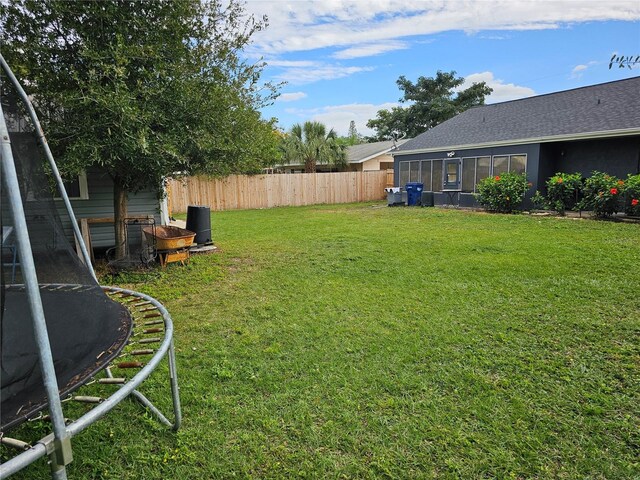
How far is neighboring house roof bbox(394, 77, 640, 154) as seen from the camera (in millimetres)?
11555

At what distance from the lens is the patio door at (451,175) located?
15.5m

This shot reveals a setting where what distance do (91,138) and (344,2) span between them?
299 inches

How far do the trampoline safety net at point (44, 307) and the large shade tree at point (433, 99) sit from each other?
3138cm

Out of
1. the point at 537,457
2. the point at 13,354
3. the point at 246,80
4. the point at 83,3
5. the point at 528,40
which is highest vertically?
the point at 528,40

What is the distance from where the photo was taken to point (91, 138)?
4.61 meters

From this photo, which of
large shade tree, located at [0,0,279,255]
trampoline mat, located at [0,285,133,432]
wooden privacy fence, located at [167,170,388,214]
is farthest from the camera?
wooden privacy fence, located at [167,170,388,214]

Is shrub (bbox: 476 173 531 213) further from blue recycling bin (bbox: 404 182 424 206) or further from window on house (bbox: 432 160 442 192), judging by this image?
blue recycling bin (bbox: 404 182 424 206)

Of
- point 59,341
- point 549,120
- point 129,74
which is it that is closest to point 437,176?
point 549,120

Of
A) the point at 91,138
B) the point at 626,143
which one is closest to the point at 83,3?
the point at 91,138

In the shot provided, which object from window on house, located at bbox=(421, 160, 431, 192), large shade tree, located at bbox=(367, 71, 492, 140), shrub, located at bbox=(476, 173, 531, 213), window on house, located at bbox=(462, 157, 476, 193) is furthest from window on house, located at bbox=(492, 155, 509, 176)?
large shade tree, located at bbox=(367, 71, 492, 140)

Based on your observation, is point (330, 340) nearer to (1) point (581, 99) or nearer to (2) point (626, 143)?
(2) point (626, 143)

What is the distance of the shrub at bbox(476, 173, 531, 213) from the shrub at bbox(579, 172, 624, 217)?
1931 millimetres

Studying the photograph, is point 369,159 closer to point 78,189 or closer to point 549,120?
point 549,120

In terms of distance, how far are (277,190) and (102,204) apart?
1152 centimetres
